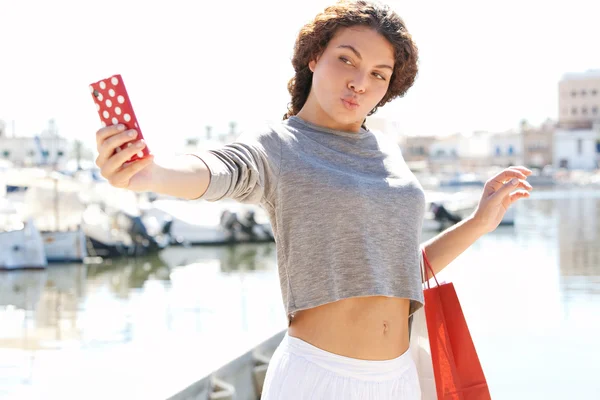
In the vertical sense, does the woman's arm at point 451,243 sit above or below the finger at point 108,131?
below

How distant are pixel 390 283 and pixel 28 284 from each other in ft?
49.7

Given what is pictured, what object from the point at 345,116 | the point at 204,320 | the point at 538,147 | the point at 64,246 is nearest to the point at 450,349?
the point at 345,116

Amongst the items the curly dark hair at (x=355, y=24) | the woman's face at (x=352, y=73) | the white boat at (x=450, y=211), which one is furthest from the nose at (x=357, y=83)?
the white boat at (x=450, y=211)

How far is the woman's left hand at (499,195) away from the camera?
1964 mm

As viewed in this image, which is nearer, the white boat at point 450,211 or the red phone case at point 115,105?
the red phone case at point 115,105

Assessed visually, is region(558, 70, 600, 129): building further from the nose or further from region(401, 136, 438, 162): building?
the nose

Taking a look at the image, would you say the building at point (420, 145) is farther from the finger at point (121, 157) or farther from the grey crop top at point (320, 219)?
the finger at point (121, 157)

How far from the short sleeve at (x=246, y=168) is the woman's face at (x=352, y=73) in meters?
0.16

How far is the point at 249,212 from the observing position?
24891 millimetres

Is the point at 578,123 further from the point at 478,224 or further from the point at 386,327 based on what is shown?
the point at 386,327

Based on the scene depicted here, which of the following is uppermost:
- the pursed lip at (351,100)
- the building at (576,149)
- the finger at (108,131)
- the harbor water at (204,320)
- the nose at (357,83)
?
the building at (576,149)

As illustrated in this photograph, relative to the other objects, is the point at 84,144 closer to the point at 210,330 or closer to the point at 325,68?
the point at 210,330

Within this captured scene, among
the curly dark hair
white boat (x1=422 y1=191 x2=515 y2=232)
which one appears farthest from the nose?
white boat (x1=422 y1=191 x2=515 y2=232)

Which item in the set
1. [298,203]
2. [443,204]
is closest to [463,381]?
[298,203]
